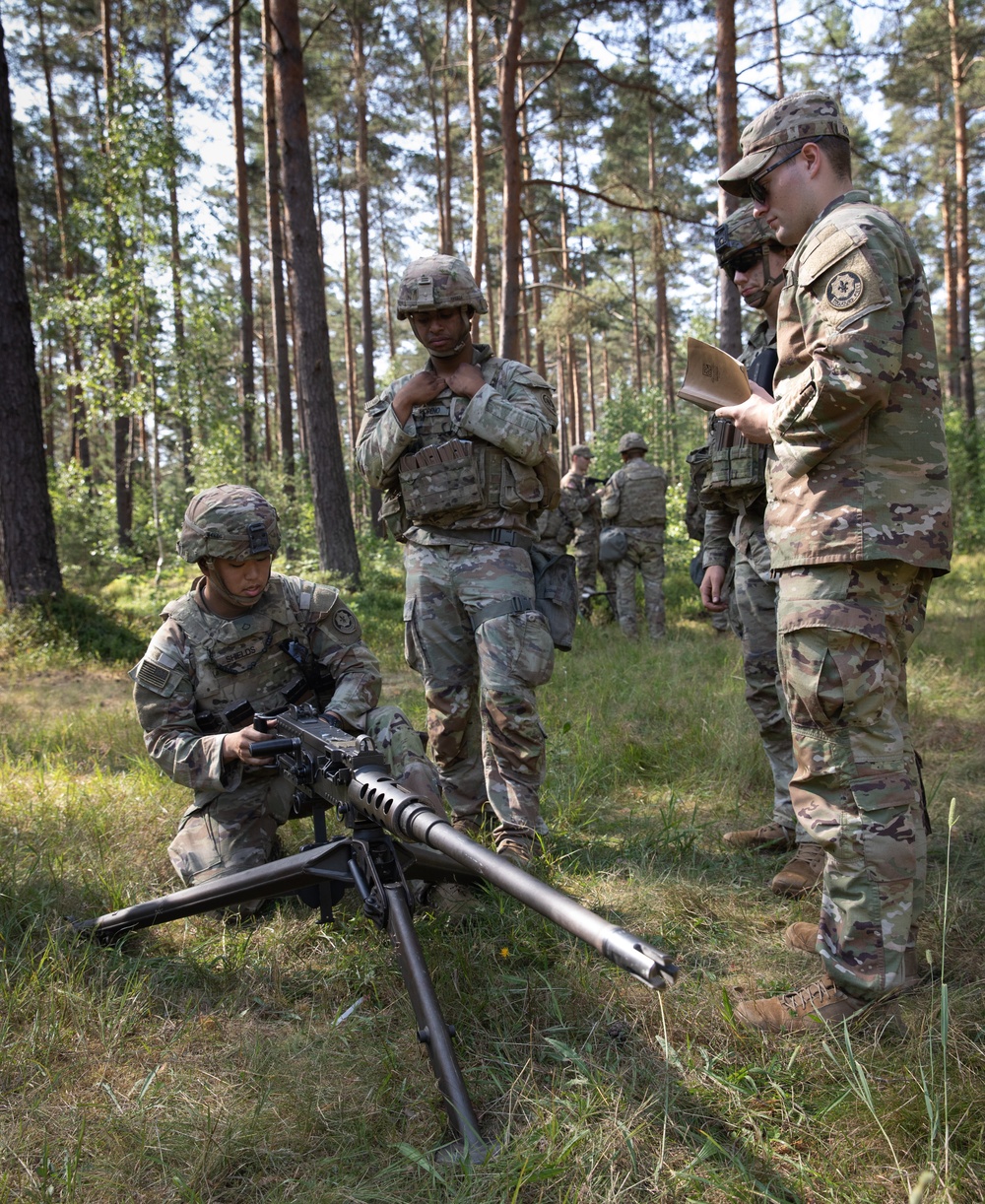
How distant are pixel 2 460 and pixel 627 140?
17.4m

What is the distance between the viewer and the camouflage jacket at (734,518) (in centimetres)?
355

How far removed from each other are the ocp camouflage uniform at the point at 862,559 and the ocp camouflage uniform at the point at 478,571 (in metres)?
1.34

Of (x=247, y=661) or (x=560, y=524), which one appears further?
(x=560, y=524)

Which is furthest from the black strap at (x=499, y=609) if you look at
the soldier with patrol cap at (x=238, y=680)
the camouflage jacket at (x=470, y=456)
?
the soldier with patrol cap at (x=238, y=680)

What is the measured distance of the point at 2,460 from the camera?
7.96 meters

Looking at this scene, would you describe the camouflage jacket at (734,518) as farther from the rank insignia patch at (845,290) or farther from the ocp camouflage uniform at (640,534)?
the ocp camouflage uniform at (640,534)

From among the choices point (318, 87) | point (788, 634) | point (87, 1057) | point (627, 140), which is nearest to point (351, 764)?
point (87, 1057)

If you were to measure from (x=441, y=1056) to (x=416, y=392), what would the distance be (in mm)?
2514

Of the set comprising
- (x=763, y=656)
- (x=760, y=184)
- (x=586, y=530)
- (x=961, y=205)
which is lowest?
(x=763, y=656)

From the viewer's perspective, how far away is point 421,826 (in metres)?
1.91

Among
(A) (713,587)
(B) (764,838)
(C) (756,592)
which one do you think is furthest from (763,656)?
(B) (764,838)

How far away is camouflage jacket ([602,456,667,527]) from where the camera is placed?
998cm

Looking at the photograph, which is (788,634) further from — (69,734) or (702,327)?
(702,327)

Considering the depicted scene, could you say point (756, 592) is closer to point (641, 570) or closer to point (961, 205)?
point (641, 570)
